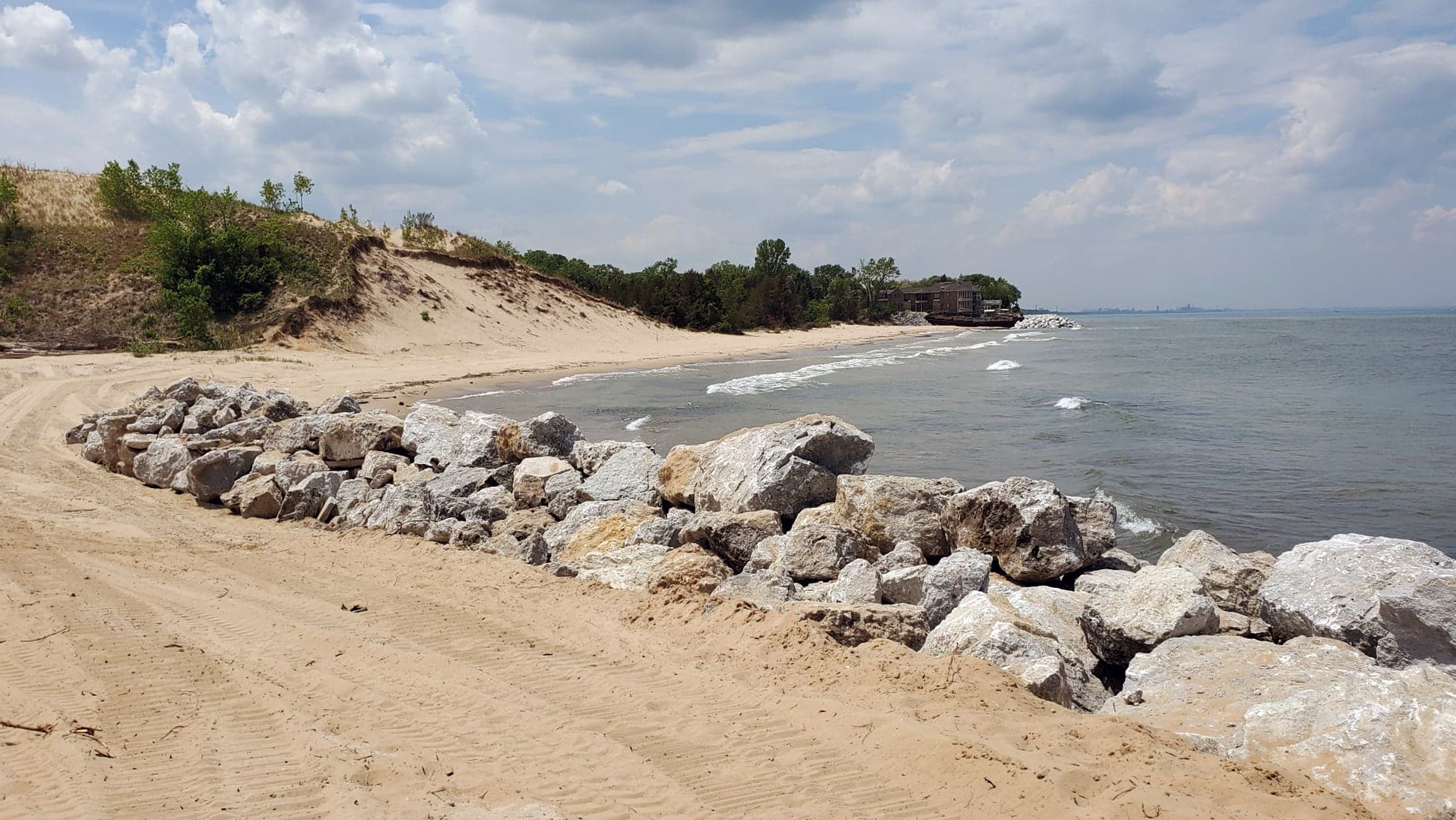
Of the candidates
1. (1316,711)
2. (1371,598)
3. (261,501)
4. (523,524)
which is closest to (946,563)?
(1316,711)

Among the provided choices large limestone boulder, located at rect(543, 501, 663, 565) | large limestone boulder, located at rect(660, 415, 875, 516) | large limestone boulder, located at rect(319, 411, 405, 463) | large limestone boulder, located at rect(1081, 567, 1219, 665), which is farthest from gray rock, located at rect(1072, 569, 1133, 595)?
large limestone boulder, located at rect(319, 411, 405, 463)

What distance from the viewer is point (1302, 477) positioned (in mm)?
12258

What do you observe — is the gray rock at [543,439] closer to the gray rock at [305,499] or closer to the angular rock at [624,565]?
the gray rock at [305,499]

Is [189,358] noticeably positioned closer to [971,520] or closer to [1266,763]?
[971,520]

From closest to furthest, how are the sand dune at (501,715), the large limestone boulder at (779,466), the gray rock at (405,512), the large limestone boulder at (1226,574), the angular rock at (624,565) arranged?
the sand dune at (501,715)
the large limestone boulder at (1226,574)
the angular rock at (624,565)
the large limestone boulder at (779,466)
the gray rock at (405,512)

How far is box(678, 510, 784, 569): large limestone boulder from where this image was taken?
281 inches

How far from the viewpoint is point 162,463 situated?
1070 centimetres

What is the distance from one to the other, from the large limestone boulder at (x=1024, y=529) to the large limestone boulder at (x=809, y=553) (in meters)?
0.96

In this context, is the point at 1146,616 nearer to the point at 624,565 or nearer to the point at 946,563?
the point at 946,563

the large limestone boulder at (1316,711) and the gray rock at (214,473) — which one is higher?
the gray rock at (214,473)

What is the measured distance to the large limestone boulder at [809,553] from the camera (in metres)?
6.58

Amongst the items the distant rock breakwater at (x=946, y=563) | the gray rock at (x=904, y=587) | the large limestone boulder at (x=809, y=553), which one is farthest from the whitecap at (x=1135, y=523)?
the gray rock at (x=904, y=587)

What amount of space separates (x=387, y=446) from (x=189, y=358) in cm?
1718

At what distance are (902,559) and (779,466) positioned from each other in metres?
1.74
